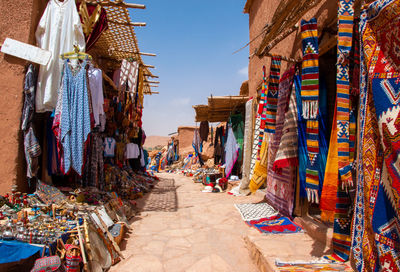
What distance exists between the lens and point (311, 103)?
2.70 meters

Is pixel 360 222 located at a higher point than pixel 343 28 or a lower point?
lower

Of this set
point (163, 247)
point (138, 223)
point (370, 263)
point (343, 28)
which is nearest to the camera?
point (370, 263)

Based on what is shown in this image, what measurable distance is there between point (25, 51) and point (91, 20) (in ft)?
3.70

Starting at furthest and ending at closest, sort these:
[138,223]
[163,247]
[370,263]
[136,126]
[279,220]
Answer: [136,126], [138,223], [279,220], [163,247], [370,263]

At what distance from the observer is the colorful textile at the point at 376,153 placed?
159 cm

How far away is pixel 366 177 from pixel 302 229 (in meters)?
1.90

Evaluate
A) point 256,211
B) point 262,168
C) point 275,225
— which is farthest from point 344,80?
point 256,211

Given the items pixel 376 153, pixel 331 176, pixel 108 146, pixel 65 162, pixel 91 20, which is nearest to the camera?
pixel 376 153

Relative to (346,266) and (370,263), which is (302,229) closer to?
(346,266)

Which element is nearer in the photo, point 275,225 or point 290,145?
point 290,145

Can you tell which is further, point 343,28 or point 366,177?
point 343,28

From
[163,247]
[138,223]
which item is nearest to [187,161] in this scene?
[138,223]

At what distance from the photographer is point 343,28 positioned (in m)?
2.16

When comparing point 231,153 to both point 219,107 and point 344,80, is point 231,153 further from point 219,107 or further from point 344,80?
point 344,80
